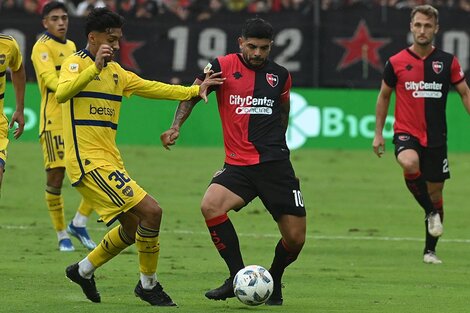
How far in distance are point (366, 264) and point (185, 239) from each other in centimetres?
258

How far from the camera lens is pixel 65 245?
1347 cm

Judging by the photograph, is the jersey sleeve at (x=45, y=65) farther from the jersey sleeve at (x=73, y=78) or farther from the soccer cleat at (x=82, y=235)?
the jersey sleeve at (x=73, y=78)

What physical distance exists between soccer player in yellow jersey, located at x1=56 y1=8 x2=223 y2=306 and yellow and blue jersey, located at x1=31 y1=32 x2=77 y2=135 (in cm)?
306

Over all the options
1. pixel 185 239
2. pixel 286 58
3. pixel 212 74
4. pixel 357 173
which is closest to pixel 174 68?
pixel 286 58

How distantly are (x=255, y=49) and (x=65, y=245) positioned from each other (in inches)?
170

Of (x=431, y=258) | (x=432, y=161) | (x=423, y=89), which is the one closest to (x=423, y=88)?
(x=423, y=89)

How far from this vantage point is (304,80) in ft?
77.4

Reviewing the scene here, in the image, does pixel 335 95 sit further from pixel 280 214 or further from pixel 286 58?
pixel 280 214

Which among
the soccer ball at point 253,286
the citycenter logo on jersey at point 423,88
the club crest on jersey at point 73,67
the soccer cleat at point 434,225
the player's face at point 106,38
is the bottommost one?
the soccer cleat at point 434,225

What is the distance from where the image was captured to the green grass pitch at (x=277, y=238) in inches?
405

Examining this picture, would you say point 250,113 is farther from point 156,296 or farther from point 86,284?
point 86,284

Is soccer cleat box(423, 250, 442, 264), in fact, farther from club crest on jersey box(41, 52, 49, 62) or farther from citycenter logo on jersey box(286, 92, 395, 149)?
citycenter logo on jersey box(286, 92, 395, 149)

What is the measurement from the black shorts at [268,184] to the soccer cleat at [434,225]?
10.5 ft

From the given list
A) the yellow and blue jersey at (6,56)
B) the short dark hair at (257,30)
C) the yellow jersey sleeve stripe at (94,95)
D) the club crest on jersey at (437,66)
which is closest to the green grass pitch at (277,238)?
the yellow jersey sleeve stripe at (94,95)
